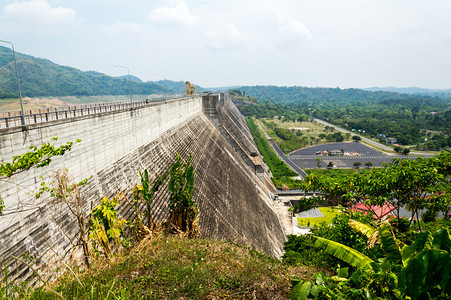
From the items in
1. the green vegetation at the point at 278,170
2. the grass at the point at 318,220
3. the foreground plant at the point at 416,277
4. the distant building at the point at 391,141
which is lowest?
the distant building at the point at 391,141

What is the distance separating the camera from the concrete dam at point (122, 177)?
697 cm

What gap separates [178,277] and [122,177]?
7.52m

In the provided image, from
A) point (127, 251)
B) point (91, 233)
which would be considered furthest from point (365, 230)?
point (91, 233)

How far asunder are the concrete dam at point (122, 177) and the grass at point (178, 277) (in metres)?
1.11

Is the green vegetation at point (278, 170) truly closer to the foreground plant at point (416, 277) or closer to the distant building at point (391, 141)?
the foreground plant at point (416, 277)

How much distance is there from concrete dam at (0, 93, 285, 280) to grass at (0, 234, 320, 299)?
1.11 m

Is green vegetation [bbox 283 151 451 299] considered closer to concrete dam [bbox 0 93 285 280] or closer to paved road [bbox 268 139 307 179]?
concrete dam [bbox 0 93 285 280]

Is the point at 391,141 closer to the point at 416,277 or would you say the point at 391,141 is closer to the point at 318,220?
the point at 318,220

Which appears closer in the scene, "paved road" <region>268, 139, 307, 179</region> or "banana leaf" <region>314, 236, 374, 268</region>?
"banana leaf" <region>314, 236, 374, 268</region>

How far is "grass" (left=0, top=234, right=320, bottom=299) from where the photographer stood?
16.6 feet

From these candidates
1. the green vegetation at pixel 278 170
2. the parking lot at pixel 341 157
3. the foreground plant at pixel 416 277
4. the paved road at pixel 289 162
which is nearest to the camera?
the foreground plant at pixel 416 277

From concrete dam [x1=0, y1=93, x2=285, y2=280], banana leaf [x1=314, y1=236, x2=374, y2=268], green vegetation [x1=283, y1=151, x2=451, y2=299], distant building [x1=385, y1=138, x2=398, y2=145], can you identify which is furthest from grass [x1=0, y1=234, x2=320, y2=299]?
distant building [x1=385, y1=138, x2=398, y2=145]

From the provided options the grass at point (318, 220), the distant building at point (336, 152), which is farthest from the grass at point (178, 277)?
the distant building at point (336, 152)

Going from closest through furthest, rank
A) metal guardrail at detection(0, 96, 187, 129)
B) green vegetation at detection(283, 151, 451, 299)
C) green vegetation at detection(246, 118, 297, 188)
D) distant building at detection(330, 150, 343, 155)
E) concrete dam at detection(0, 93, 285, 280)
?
green vegetation at detection(283, 151, 451, 299) → concrete dam at detection(0, 93, 285, 280) → metal guardrail at detection(0, 96, 187, 129) → green vegetation at detection(246, 118, 297, 188) → distant building at detection(330, 150, 343, 155)
